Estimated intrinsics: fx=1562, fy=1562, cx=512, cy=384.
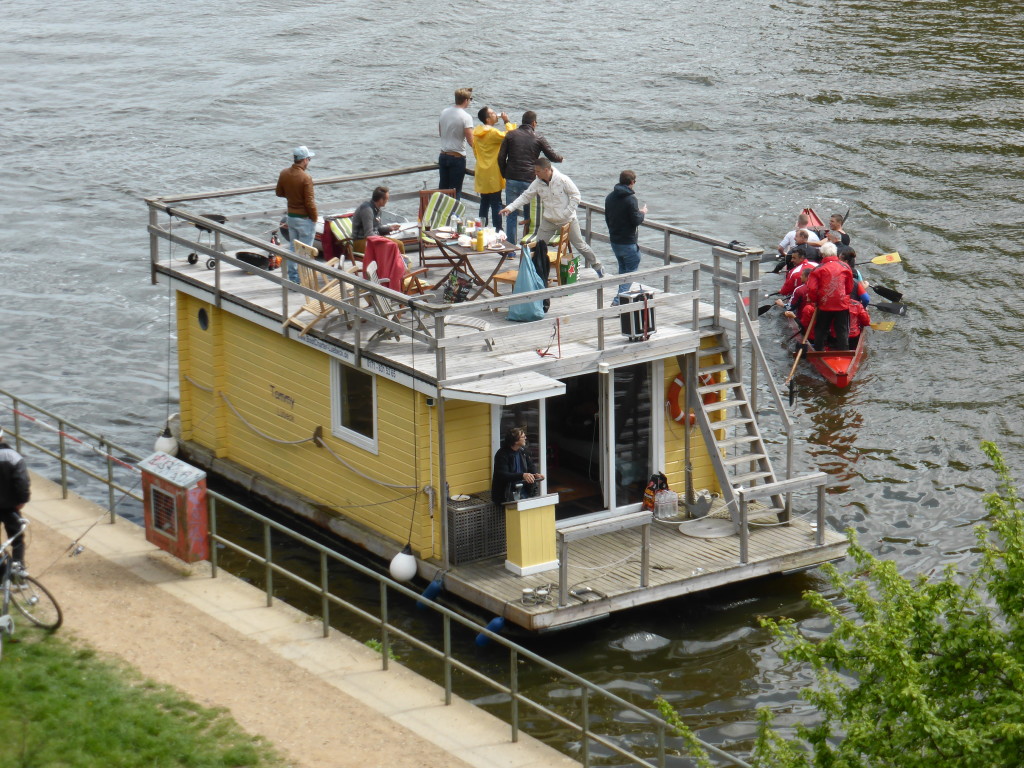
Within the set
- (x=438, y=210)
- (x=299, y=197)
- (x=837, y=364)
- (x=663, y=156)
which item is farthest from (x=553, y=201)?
(x=663, y=156)

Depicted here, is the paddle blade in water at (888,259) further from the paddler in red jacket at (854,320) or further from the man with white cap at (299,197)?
the man with white cap at (299,197)

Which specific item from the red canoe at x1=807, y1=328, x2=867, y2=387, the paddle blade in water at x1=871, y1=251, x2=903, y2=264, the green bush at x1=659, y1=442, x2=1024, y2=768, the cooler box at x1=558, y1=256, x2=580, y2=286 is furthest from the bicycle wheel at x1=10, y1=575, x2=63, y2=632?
the paddle blade in water at x1=871, y1=251, x2=903, y2=264

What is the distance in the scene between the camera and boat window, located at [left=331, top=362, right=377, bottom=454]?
19938 mm

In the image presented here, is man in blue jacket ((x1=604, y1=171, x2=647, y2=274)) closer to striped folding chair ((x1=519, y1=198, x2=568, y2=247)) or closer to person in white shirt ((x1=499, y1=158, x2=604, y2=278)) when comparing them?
person in white shirt ((x1=499, y1=158, x2=604, y2=278))

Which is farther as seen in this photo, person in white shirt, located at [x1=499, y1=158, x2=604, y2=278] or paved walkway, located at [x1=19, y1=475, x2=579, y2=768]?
person in white shirt, located at [x1=499, y1=158, x2=604, y2=278]

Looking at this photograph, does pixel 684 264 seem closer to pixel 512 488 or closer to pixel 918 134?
pixel 512 488

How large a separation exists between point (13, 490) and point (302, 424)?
561cm

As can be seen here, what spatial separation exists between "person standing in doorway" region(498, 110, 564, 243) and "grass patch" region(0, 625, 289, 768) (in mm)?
10280

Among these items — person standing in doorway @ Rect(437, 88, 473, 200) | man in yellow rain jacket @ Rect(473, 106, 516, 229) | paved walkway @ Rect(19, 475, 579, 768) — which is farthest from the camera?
person standing in doorway @ Rect(437, 88, 473, 200)

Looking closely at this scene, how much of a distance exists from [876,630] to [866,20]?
47.5 meters

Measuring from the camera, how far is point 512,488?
18609mm

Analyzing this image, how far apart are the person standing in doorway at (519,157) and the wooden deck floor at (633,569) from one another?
229 inches

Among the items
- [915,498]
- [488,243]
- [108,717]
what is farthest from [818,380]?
[108,717]

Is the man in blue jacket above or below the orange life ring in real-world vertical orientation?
above
